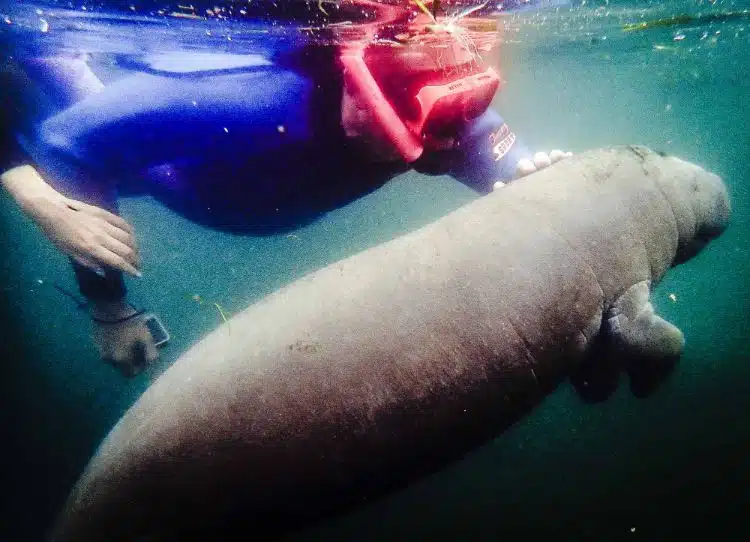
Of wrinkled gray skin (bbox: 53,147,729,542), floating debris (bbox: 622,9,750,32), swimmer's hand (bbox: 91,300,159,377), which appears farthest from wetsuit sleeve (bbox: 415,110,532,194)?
floating debris (bbox: 622,9,750,32)

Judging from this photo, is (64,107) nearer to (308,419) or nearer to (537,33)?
(308,419)

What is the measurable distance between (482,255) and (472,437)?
106 centimetres

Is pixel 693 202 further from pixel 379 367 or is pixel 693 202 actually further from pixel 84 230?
pixel 84 230

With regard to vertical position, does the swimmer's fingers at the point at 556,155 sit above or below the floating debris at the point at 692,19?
above

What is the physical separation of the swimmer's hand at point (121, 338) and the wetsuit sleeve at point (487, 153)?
2.93 meters

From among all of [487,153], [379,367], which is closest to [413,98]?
[487,153]

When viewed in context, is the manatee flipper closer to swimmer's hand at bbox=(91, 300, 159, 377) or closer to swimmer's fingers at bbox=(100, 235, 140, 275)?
swimmer's fingers at bbox=(100, 235, 140, 275)

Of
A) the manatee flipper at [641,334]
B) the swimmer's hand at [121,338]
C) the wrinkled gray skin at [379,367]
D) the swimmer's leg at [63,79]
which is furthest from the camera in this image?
the swimmer's leg at [63,79]

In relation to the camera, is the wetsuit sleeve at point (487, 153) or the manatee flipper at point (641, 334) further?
the wetsuit sleeve at point (487, 153)

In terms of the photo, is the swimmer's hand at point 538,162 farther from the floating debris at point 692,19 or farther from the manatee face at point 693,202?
the floating debris at point 692,19

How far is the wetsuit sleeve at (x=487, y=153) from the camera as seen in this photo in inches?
147

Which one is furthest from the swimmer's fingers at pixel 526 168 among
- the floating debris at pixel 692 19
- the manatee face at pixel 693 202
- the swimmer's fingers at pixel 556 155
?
the floating debris at pixel 692 19

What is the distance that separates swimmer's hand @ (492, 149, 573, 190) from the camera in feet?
11.4

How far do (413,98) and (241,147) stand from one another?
4.83 feet
